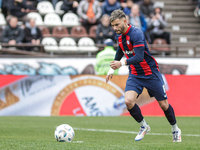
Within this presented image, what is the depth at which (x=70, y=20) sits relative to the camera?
56.4 feet

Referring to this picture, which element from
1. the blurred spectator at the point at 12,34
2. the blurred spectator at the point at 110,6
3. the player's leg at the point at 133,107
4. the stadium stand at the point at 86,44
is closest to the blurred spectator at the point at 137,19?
the blurred spectator at the point at 110,6

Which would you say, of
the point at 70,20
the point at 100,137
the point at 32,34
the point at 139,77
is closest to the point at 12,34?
the point at 32,34

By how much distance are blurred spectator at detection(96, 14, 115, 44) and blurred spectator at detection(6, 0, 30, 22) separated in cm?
402

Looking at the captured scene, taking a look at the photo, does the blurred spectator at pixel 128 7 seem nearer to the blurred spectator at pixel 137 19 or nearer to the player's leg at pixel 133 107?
the blurred spectator at pixel 137 19

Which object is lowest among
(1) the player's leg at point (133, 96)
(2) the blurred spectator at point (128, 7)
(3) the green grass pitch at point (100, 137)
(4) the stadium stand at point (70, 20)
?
(3) the green grass pitch at point (100, 137)

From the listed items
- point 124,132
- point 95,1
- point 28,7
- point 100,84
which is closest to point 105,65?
point 100,84

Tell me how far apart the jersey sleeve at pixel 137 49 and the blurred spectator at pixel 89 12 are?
11012 mm

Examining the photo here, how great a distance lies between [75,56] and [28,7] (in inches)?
172

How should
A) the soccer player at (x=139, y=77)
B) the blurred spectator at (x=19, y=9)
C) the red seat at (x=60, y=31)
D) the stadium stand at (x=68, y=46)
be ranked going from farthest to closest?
the blurred spectator at (x=19, y=9) < the red seat at (x=60, y=31) < the stadium stand at (x=68, y=46) < the soccer player at (x=139, y=77)

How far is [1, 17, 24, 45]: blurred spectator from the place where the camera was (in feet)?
49.5

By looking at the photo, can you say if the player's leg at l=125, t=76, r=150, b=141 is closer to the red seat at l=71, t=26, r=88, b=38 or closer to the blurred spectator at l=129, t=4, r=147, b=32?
the blurred spectator at l=129, t=4, r=147, b=32

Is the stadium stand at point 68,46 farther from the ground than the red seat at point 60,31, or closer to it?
closer to it

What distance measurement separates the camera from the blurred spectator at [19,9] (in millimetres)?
16859

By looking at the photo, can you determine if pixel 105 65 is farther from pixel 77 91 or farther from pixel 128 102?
pixel 128 102
